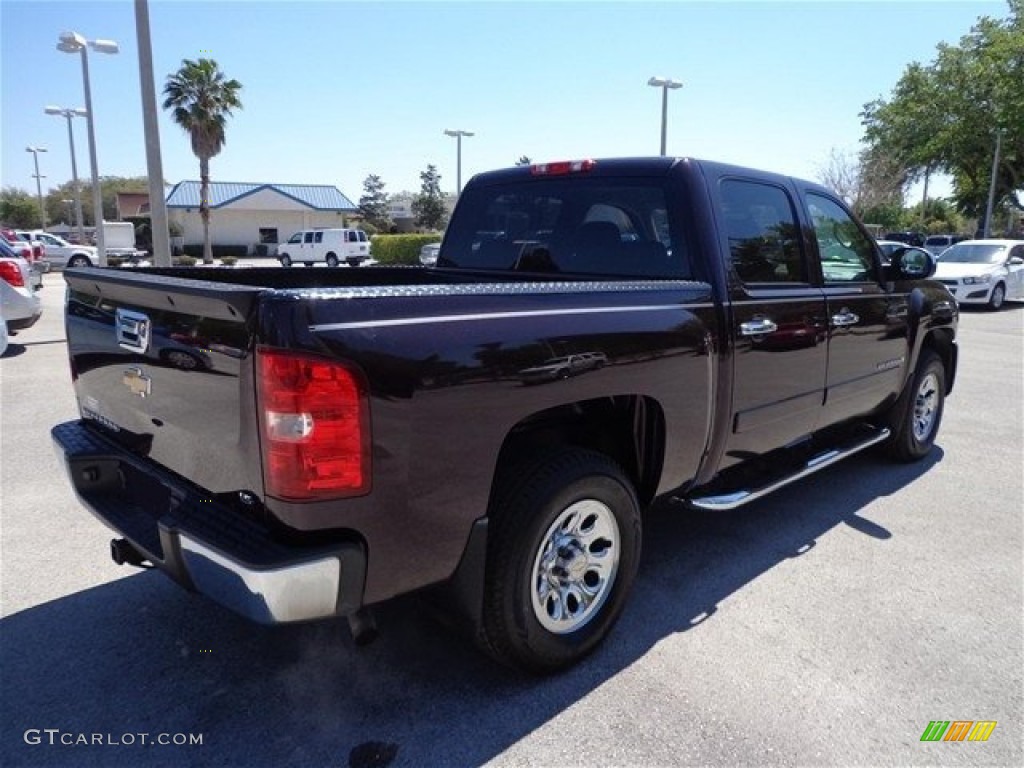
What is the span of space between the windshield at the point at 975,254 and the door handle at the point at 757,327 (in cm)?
1822

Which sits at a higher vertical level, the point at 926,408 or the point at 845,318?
the point at 845,318

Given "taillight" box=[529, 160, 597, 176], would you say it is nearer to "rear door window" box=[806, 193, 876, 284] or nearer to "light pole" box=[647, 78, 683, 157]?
"rear door window" box=[806, 193, 876, 284]

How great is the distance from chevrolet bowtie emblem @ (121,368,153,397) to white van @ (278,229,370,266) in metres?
35.0

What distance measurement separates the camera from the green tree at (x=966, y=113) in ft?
122

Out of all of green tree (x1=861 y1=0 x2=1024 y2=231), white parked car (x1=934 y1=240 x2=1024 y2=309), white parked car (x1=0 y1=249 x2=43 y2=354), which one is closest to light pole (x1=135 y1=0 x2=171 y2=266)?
white parked car (x1=0 y1=249 x2=43 y2=354)

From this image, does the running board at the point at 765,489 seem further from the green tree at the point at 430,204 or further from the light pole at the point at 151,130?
the green tree at the point at 430,204

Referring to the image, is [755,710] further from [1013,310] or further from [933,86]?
[933,86]

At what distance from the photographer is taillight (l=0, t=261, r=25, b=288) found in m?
9.50

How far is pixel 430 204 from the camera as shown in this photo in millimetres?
70250

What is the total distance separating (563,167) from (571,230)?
1.16ft

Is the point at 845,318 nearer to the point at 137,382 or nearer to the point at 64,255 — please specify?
the point at 137,382

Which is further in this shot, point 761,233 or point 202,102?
point 202,102

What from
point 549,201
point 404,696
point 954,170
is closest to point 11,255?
point 549,201

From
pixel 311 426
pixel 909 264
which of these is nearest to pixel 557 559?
pixel 311 426
